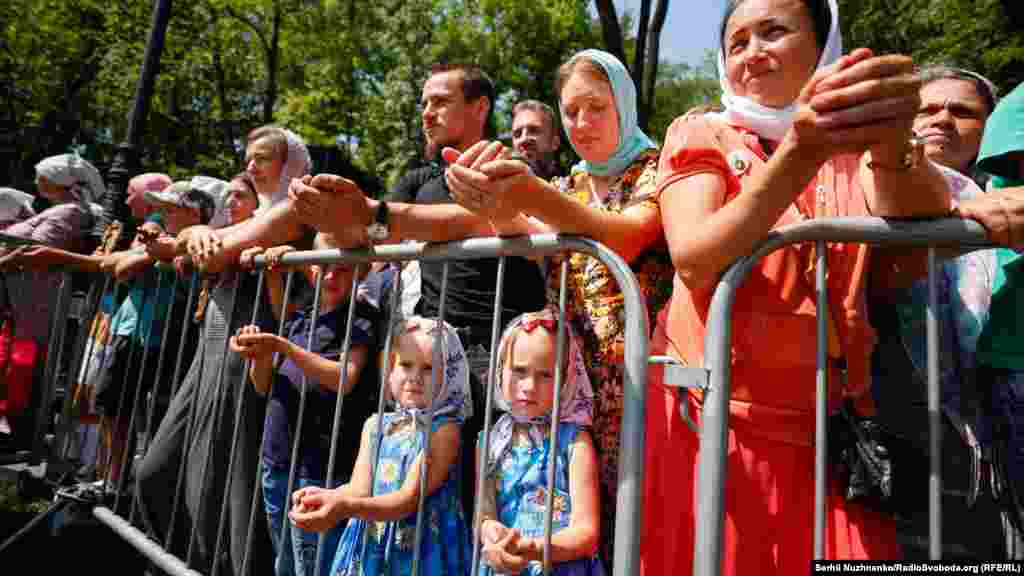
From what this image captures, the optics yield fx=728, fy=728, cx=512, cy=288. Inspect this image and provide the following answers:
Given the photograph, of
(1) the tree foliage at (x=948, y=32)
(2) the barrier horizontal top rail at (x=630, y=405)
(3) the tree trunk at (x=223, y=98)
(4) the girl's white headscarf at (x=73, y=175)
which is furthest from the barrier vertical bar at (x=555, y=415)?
(3) the tree trunk at (x=223, y=98)

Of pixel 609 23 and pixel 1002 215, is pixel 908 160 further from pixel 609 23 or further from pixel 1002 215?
pixel 609 23

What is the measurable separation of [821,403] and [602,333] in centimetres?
77

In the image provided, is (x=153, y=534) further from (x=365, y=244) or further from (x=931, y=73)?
(x=931, y=73)

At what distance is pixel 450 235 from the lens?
232 centimetres

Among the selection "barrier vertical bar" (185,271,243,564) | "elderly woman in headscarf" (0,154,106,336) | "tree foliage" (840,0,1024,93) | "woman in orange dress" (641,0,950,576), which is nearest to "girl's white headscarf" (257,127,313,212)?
"barrier vertical bar" (185,271,243,564)

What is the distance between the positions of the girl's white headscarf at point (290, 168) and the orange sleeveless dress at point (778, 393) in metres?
2.34

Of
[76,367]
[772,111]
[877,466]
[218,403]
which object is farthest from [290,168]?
[877,466]

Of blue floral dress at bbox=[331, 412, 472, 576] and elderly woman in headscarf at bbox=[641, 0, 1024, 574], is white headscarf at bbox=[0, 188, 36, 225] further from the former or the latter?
elderly woman in headscarf at bbox=[641, 0, 1024, 574]

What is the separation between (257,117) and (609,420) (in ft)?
69.2

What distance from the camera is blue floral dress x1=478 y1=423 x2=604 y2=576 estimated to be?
1933 mm

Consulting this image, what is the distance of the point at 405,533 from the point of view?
7.15 feet

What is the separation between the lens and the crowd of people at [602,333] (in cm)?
153

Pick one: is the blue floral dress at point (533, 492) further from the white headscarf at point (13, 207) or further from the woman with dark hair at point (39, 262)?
the white headscarf at point (13, 207)

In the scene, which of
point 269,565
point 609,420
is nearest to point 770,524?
point 609,420
